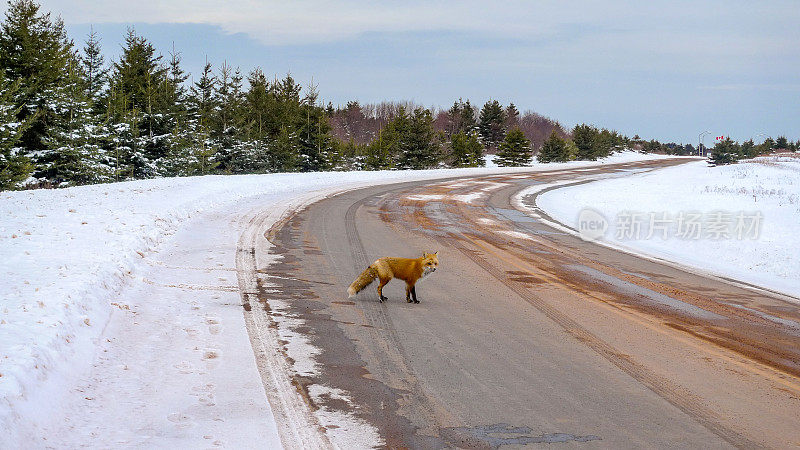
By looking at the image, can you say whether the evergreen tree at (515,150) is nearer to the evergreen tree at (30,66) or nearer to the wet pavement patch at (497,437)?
the evergreen tree at (30,66)

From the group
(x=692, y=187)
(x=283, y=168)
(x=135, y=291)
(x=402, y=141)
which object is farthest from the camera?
(x=402, y=141)

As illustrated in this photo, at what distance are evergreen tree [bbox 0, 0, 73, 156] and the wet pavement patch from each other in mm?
27778

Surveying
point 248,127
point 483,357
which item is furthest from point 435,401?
point 248,127

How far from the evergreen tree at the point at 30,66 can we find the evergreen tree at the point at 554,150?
53.4 meters

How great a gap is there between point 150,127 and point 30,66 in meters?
7.13

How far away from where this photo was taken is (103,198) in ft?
52.5

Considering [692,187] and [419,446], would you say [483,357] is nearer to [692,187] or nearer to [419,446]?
[419,446]

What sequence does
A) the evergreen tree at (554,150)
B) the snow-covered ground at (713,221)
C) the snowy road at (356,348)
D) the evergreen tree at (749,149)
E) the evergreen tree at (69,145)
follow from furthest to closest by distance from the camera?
the evergreen tree at (749,149)
the evergreen tree at (554,150)
the evergreen tree at (69,145)
the snow-covered ground at (713,221)
the snowy road at (356,348)

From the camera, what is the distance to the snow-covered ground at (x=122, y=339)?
4105 mm

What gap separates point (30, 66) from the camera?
27062mm

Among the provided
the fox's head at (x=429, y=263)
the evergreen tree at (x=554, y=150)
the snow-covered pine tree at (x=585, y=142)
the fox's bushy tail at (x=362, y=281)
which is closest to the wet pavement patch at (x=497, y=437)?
the fox's head at (x=429, y=263)

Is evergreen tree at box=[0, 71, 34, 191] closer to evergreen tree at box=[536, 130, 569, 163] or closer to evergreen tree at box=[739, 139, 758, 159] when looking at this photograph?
evergreen tree at box=[536, 130, 569, 163]

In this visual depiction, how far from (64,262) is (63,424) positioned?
15.2ft

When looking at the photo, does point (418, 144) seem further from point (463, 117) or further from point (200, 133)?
point (463, 117)
